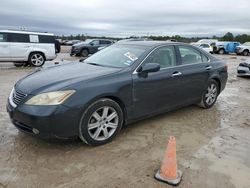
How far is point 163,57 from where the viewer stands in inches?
200

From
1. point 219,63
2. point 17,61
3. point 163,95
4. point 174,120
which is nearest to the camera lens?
point 163,95

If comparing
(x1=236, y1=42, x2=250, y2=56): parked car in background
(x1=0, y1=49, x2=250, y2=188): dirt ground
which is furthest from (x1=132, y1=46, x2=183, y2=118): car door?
(x1=236, y1=42, x2=250, y2=56): parked car in background

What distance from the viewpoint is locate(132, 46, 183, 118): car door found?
14.8 feet

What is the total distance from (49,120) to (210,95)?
3.92m

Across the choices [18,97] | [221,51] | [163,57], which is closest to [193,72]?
[163,57]

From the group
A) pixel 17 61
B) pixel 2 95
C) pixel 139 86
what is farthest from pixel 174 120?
pixel 17 61

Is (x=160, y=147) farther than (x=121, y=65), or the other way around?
(x=121, y=65)

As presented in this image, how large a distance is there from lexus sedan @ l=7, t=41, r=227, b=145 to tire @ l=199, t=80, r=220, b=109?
155 mm

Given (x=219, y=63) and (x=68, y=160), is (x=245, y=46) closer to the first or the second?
(x=219, y=63)

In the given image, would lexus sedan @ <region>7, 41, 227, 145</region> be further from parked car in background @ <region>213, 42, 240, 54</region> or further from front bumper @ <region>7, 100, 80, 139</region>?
parked car in background @ <region>213, 42, 240, 54</region>

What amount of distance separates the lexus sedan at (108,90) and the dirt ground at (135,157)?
314 mm

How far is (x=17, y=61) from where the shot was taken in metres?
14.1

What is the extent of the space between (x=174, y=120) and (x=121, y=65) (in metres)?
1.60

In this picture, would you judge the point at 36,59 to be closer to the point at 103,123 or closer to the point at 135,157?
the point at 103,123
